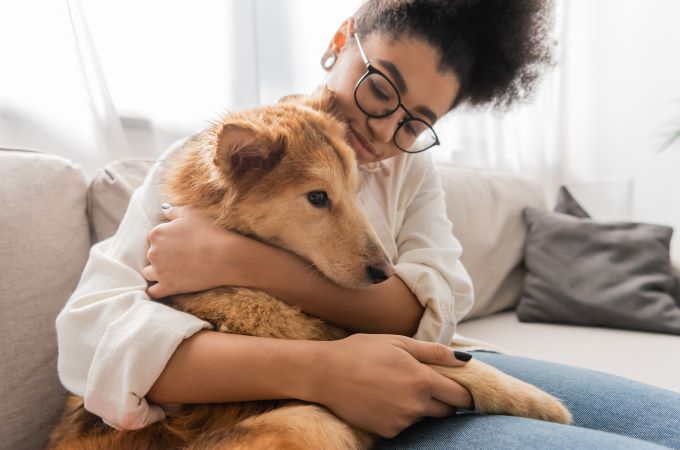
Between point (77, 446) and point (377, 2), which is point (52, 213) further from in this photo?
point (377, 2)

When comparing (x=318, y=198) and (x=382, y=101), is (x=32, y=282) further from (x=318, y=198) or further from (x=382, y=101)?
(x=382, y=101)

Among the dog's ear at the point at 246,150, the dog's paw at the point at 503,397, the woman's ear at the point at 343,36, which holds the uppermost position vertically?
the woman's ear at the point at 343,36

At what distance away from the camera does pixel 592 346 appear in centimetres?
207

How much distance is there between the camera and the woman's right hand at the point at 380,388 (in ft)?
2.94

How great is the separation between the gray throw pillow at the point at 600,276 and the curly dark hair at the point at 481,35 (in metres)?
1.18

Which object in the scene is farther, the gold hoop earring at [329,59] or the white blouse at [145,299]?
the gold hoop earring at [329,59]

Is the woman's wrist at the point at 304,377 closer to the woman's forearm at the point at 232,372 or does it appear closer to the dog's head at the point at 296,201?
the woman's forearm at the point at 232,372

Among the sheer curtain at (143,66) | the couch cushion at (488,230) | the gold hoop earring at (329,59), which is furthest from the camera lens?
the couch cushion at (488,230)

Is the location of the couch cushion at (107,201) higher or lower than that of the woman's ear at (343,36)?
lower

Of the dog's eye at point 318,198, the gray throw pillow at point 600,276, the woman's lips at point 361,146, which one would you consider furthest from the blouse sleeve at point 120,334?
the gray throw pillow at point 600,276

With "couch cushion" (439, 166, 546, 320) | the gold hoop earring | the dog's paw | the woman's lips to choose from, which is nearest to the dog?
the dog's paw

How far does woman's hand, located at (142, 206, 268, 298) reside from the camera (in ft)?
3.36

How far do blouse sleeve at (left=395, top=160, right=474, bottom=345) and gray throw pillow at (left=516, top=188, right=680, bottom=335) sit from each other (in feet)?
4.16

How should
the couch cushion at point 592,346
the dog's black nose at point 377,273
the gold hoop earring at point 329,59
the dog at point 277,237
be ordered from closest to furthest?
1. the dog at point 277,237
2. the dog's black nose at point 377,273
3. the gold hoop earring at point 329,59
4. the couch cushion at point 592,346
